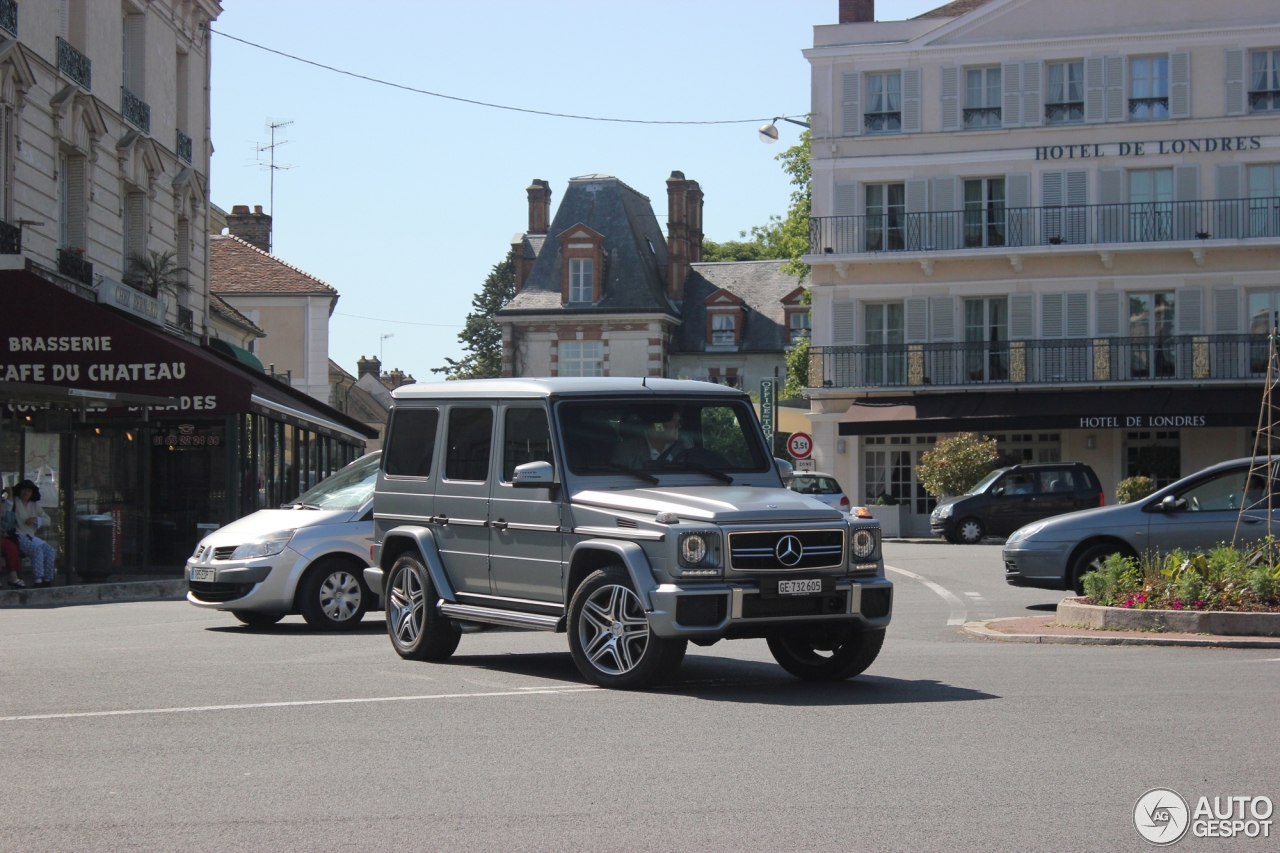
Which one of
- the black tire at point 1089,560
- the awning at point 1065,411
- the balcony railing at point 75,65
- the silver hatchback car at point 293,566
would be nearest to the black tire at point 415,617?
the silver hatchback car at point 293,566

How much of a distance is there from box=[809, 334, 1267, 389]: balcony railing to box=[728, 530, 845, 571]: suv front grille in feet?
113

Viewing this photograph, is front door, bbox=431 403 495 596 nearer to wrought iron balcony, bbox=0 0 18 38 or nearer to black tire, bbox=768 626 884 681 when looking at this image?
black tire, bbox=768 626 884 681

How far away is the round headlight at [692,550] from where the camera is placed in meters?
9.32

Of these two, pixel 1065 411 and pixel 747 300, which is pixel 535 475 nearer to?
pixel 1065 411

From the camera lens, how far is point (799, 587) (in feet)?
31.2

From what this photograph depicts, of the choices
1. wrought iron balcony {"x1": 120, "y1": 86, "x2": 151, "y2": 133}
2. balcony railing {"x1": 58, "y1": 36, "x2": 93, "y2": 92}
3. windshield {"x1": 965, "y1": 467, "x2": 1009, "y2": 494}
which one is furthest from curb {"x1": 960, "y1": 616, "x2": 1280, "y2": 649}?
windshield {"x1": 965, "y1": 467, "x2": 1009, "y2": 494}

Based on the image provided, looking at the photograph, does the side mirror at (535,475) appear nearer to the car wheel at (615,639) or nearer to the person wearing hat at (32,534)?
the car wheel at (615,639)

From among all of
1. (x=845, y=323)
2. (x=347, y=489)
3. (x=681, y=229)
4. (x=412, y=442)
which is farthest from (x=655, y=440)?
(x=681, y=229)

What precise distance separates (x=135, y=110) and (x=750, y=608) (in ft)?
75.0

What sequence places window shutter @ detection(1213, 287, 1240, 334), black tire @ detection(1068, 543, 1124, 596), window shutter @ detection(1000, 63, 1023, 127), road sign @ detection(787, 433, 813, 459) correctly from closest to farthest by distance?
black tire @ detection(1068, 543, 1124, 596)
road sign @ detection(787, 433, 813, 459)
window shutter @ detection(1213, 287, 1240, 334)
window shutter @ detection(1000, 63, 1023, 127)

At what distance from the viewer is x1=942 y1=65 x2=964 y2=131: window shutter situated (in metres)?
43.9

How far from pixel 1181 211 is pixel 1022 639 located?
1255 inches

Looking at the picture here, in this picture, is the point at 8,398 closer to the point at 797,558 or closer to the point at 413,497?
the point at 413,497

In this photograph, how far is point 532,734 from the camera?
26.6ft
